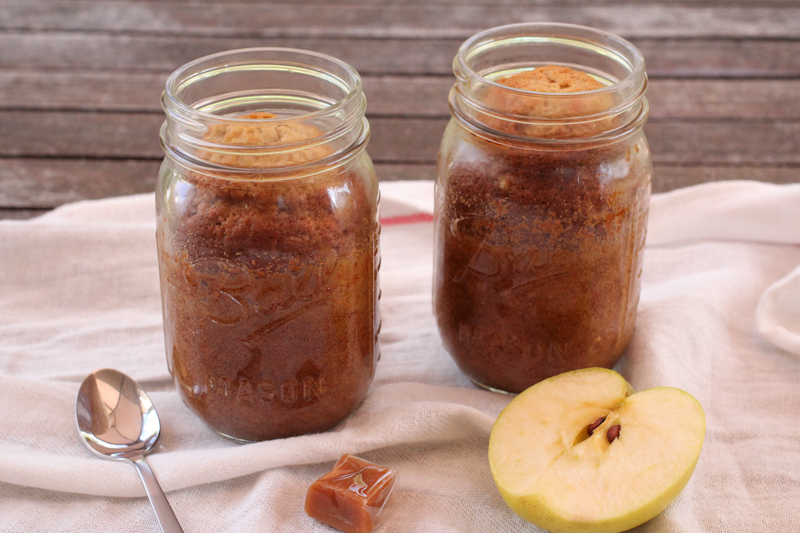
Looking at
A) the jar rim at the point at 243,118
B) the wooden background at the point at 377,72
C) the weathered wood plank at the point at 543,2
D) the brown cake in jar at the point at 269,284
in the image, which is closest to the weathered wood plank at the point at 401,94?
the wooden background at the point at 377,72

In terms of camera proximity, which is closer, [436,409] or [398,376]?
[436,409]

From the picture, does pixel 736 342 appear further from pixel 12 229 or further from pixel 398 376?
pixel 12 229

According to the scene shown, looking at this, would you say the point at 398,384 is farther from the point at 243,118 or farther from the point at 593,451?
the point at 243,118

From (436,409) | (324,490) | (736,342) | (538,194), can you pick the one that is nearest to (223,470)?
(324,490)

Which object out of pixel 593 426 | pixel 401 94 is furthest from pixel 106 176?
pixel 593 426

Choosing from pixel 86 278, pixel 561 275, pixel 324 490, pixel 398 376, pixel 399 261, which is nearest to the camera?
pixel 324 490

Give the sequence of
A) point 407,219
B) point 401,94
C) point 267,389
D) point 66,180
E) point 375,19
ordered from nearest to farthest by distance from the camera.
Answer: point 267,389, point 407,219, point 66,180, point 401,94, point 375,19
